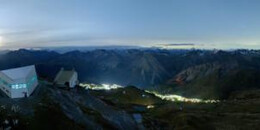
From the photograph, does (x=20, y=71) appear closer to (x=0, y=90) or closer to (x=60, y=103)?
(x=0, y=90)

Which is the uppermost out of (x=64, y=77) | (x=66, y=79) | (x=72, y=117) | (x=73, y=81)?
(x=64, y=77)

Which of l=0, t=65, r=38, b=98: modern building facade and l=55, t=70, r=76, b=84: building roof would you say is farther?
l=55, t=70, r=76, b=84: building roof

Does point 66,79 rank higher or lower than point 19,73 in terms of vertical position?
lower

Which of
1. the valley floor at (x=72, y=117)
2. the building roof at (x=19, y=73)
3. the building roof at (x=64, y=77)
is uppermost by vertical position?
the building roof at (x=19, y=73)

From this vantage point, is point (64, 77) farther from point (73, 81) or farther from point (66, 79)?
point (73, 81)

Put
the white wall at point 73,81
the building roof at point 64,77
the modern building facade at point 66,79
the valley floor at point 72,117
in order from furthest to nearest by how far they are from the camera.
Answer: the white wall at point 73,81 < the building roof at point 64,77 < the modern building facade at point 66,79 < the valley floor at point 72,117

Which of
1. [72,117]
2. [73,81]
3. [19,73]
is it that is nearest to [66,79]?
[73,81]

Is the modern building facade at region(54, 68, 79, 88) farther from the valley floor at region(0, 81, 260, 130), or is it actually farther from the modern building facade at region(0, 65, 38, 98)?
the modern building facade at region(0, 65, 38, 98)

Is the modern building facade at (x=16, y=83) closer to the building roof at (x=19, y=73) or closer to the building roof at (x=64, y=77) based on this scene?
the building roof at (x=19, y=73)

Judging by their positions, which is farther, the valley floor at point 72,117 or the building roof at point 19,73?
the building roof at point 19,73

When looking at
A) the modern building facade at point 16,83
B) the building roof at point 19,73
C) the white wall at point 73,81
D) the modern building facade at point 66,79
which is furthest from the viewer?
the white wall at point 73,81

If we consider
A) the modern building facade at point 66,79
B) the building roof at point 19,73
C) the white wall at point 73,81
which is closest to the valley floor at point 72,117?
the white wall at point 73,81

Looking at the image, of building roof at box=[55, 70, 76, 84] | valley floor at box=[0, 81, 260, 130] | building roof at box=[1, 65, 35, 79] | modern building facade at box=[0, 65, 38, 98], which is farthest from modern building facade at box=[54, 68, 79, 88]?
modern building facade at box=[0, 65, 38, 98]
